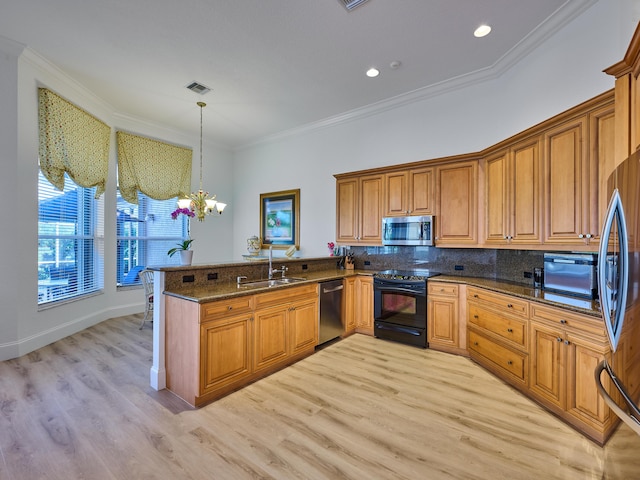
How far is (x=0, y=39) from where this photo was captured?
3.10m

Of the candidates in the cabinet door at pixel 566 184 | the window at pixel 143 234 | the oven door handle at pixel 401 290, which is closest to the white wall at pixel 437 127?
the cabinet door at pixel 566 184

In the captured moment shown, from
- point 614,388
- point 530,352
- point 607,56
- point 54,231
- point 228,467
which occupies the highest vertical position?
point 607,56

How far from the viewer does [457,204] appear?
3.61 metres

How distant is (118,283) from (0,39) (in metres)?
3.53

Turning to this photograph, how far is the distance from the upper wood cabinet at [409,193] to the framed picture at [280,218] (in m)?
2.00

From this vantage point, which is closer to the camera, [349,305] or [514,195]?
[514,195]

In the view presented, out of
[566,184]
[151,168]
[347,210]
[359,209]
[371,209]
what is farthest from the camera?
[151,168]

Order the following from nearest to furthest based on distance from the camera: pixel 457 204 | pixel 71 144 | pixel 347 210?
pixel 457 204 < pixel 71 144 < pixel 347 210

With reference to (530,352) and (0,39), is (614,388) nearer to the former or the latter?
(530,352)

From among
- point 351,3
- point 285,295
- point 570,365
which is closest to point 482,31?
point 351,3

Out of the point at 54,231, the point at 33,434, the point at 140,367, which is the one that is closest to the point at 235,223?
the point at 54,231

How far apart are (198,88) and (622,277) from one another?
4.69 metres

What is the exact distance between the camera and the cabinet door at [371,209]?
4199 millimetres

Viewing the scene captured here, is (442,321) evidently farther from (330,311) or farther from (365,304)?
(330,311)
